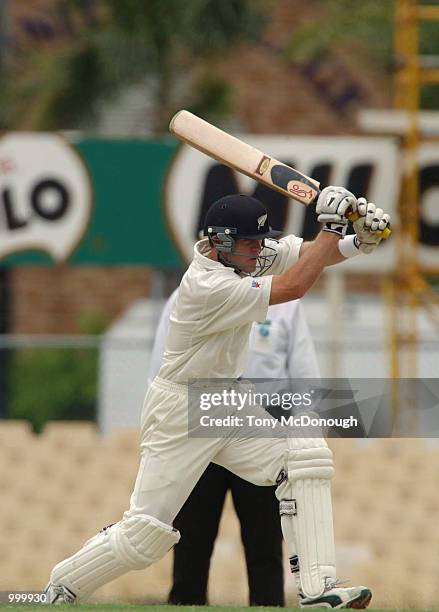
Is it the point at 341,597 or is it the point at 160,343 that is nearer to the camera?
the point at 341,597

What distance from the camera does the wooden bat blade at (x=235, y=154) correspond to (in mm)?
6031

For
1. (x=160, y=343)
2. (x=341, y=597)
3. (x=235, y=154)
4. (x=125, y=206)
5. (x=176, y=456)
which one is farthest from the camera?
(x=125, y=206)

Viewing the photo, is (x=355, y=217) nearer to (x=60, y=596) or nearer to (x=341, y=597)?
(x=341, y=597)

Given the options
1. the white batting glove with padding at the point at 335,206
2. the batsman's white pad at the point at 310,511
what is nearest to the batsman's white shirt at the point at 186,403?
the batsman's white pad at the point at 310,511

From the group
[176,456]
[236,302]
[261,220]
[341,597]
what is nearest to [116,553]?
[176,456]

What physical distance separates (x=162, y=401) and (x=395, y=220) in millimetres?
7166

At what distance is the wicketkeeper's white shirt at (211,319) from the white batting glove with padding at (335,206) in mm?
310

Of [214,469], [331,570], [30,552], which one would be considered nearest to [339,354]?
[30,552]

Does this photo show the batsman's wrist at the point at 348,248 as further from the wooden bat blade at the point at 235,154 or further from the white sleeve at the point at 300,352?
the white sleeve at the point at 300,352

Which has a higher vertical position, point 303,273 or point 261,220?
point 261,220

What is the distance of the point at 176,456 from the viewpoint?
5.84 metres

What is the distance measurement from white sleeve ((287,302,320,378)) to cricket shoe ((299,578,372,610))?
1.17 metres

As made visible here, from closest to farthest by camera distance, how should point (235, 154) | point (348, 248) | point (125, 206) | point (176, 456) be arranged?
point (176, 456)
point (348, 248)
point (235, 154)
point (125, 206)

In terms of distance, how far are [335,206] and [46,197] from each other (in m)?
7.42
